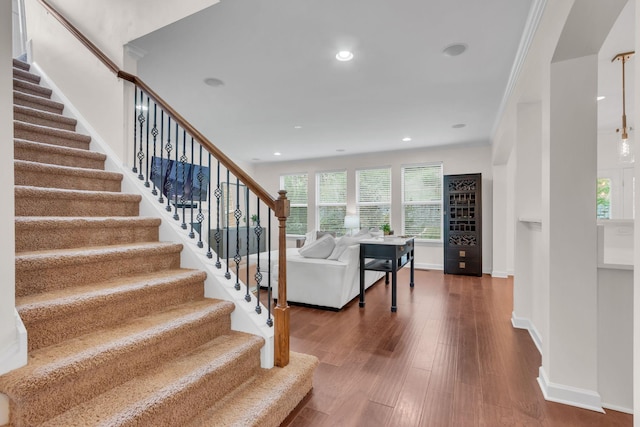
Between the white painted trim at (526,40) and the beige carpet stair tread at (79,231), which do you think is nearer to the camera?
the beige carpet stair tread at (79,231)

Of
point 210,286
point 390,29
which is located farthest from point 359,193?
point 210,286

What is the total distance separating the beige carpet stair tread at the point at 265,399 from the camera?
4.71 feet

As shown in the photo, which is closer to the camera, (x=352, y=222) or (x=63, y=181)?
(x=63, y=181)

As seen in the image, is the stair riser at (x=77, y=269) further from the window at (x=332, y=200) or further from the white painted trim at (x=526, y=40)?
the window at (x=332, y=200)

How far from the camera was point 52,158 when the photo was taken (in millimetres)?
2414

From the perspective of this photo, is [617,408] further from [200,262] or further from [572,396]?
[200,262]

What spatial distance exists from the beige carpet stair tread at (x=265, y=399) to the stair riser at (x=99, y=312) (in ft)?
2.21

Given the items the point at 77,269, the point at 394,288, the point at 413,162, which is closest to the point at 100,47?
the point at 77,269

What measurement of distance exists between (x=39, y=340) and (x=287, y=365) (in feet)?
4.21

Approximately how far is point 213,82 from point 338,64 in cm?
145

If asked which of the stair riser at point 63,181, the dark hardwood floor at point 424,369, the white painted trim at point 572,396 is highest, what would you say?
the stair riser at point 63,181

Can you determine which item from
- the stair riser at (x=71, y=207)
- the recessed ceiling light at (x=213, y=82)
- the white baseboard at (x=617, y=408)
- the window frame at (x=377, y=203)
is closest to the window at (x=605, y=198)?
the window frame at (x=377, y=203)

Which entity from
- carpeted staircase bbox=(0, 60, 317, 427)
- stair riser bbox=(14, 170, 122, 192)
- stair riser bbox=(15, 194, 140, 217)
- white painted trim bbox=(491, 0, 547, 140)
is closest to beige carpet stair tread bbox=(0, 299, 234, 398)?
carpeted staircase bbox=(0, 60, 317, 427)

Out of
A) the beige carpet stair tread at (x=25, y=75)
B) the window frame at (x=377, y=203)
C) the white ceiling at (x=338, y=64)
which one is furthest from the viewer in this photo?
the window frame at (x=377, y=203)
